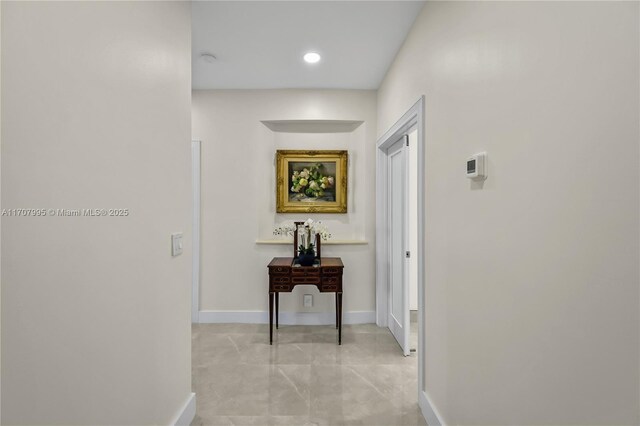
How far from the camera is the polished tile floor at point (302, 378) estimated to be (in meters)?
2.04

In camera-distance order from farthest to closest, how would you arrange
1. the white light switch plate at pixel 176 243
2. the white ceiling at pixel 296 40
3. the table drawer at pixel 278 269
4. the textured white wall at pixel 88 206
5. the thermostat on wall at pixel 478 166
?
the table drawer at pixel 278 269 → the white ceiling at pixel 296 40 → the white light switch plate at pixel 176 243 → the thermostat on wall at pixel 478 166 → the textured white wall at pixel 88 206

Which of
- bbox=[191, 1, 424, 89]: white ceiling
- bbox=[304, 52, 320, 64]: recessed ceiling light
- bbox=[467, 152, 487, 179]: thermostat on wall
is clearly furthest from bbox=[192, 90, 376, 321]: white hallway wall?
bbox=[467, 152, 487, 179]: thermostat on wall

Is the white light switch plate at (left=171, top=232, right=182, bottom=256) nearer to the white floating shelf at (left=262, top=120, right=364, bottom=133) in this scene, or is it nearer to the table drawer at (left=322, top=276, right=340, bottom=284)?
the table drawer at (left=322, top=276, right=340, bottom=284)

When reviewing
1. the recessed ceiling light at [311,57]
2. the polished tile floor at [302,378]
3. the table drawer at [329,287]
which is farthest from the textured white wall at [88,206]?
the table drawer at [329,287]

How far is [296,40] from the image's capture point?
2547 mm

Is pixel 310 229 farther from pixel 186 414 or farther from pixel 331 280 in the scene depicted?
pixel 186 414

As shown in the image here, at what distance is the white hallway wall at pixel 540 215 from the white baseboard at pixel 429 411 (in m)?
0.07

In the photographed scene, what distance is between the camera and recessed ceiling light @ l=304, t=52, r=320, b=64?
2777 millimetres

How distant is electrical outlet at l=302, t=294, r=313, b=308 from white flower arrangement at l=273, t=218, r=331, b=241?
0.64m

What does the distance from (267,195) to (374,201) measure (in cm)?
119

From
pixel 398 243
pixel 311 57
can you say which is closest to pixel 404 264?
pixel 398 243

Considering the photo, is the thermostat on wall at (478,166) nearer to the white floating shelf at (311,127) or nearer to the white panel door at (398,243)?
the white panel door at (398,243)

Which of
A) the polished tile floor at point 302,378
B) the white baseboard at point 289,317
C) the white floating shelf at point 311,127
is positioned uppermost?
the white floating shelf at point 311,127

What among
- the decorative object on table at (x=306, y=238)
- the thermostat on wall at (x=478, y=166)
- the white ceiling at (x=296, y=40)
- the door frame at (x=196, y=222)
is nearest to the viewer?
the thermostat on wall at (x=478, y=166)
